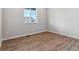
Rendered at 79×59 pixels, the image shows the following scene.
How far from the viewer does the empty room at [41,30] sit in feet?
3.71

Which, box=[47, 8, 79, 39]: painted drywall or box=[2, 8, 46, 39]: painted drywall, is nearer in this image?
box=[2, 8, 46, 39]: painted drywall

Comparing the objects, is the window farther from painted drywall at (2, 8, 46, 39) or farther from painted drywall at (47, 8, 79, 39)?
painted drywall at (47, 8, 79, 39)

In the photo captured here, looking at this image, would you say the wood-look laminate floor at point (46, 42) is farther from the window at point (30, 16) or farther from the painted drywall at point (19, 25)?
the window at point (30, 16)

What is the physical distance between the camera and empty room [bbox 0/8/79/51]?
1132 millimetres

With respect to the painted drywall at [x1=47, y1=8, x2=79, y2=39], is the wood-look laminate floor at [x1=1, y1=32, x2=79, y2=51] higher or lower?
lower

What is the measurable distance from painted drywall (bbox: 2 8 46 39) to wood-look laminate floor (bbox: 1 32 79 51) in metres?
0.08

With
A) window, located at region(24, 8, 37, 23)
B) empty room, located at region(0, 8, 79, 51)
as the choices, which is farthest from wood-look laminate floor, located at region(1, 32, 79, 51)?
window, located at region(24, 8, 37, 23)

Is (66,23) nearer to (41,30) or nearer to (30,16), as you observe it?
(41,30)

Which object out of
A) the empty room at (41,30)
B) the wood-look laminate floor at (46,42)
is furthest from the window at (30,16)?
the wood-look laminate floor at (46,42)

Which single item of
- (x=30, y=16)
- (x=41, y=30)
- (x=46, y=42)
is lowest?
(x=46, y=42)

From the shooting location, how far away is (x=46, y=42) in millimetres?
1314

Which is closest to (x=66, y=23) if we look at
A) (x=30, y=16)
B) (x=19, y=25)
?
(x=30, y=16)

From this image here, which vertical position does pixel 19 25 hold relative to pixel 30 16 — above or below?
below

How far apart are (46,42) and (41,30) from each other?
214mm
